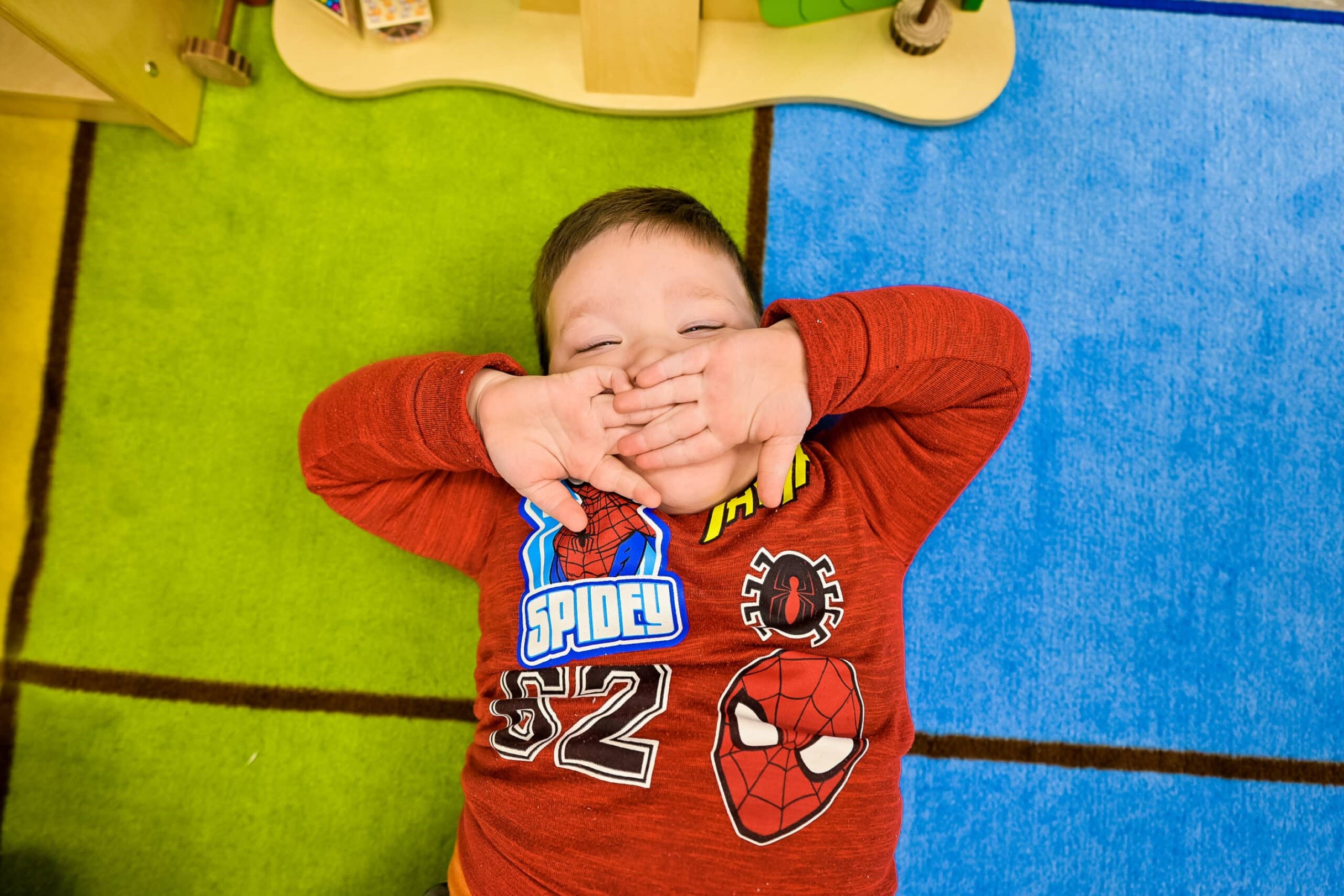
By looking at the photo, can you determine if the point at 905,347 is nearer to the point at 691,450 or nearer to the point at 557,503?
the point at 691,450

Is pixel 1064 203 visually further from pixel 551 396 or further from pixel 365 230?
pixel 365 230

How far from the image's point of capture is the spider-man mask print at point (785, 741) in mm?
619

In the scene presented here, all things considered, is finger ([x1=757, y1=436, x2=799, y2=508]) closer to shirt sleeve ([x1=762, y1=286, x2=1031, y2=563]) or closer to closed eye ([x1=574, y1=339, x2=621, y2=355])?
shirt sleeve ([x1=762, y1=286, x2=1031, y2=563])

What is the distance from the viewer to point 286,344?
88 centimetres

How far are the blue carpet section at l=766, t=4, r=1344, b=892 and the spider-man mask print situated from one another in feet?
0.74

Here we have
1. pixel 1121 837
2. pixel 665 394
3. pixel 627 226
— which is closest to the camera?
pixel 665 394

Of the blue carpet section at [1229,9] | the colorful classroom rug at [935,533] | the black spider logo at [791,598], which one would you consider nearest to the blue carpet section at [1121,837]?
the colorful classroom rug at [935,533]

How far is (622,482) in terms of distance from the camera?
631 millimetres

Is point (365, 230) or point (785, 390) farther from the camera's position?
point (365, 230)

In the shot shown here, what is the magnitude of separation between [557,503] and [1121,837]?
679 millimetres

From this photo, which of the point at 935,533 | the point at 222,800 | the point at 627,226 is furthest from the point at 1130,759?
the point at 222,800

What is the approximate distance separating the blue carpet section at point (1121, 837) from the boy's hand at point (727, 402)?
435 millimetres

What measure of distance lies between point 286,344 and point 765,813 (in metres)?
0.70

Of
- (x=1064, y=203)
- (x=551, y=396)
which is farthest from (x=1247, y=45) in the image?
(x=551, y=396)
